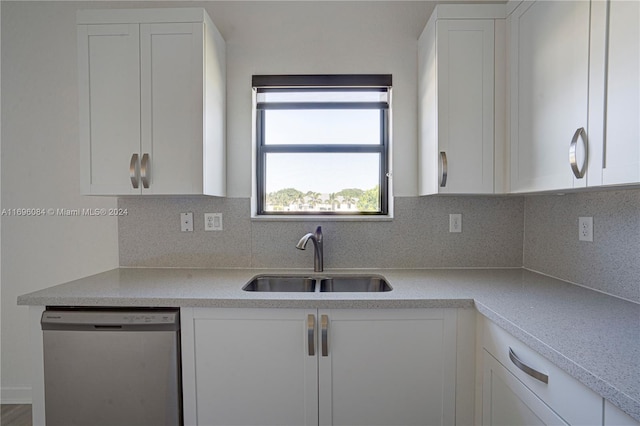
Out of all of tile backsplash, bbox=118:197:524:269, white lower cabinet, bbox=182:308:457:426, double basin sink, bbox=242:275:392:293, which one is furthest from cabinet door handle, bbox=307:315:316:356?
tile backsplash, bbox=118:197:524:269

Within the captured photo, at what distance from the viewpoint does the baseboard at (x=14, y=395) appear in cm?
206

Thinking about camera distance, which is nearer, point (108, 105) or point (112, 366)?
point (112, 366)

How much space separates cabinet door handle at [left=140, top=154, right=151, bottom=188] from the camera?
162cm

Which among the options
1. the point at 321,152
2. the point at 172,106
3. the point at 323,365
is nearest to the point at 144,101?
the point at 172,106

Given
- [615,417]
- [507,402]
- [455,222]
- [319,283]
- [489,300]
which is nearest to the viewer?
[615,417]

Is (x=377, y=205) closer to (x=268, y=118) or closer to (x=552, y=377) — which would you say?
(x=268, y=118)

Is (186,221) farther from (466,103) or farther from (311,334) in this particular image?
(466,103)

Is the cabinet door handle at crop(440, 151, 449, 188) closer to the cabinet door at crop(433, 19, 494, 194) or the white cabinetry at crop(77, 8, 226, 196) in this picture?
the cabinet door at crop(433, 19, 494, 194)

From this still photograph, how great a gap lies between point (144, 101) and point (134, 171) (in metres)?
0.38

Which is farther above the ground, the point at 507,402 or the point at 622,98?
the point at 622,98

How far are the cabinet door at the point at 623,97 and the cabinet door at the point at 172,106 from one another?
5.62 feet

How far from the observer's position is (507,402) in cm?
110

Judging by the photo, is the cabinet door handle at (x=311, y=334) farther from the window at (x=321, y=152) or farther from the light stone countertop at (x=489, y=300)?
the window at (x=321, y=152)

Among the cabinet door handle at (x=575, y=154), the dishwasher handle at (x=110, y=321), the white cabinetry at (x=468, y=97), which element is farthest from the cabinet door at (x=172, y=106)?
the cabinet door handle at (x=575, y=154)
